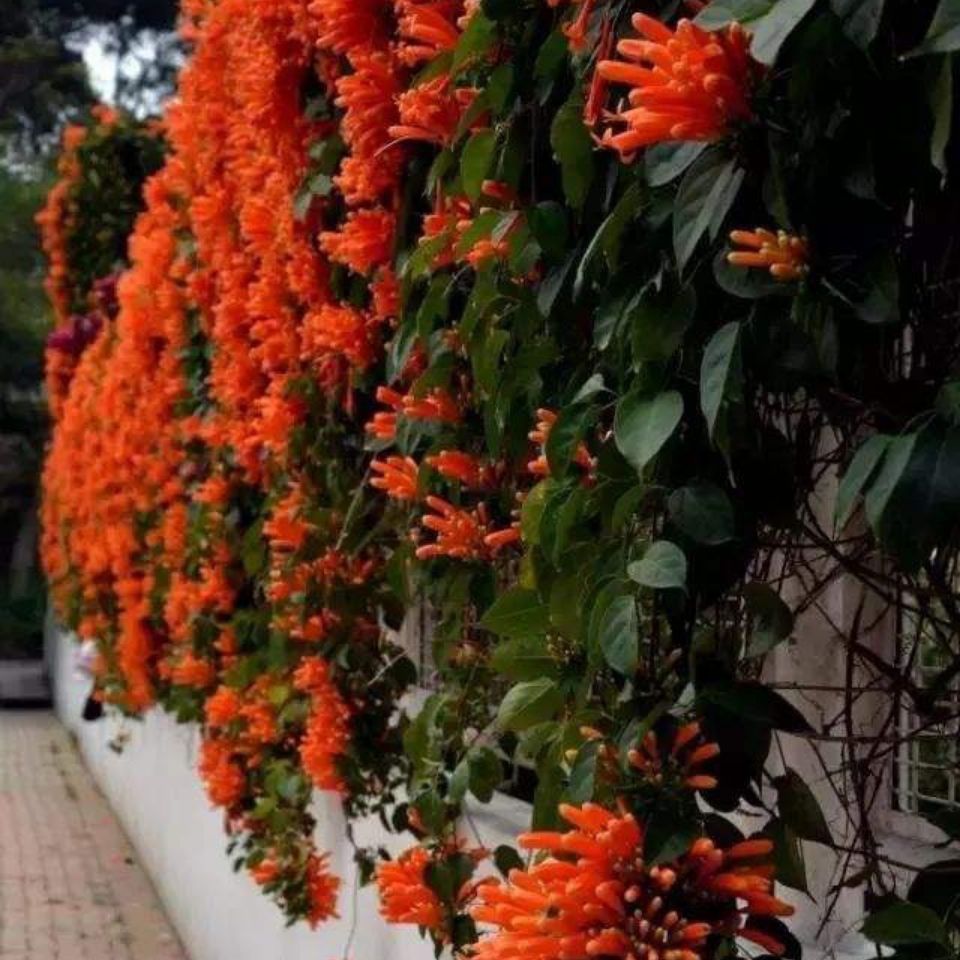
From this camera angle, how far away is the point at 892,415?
2.01 m

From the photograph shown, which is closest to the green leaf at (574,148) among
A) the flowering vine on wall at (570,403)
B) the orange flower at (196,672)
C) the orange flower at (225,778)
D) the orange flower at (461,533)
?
the flowering vine on wall at (570,403)

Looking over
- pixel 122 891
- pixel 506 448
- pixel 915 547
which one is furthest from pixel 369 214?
pixel 122 891

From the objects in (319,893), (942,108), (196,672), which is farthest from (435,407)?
(196,672)

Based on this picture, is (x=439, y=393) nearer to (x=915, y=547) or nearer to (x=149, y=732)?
(x=915, y=547)

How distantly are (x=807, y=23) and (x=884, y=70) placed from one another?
3.7 inches

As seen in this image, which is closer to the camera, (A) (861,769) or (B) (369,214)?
(A) (861,769)

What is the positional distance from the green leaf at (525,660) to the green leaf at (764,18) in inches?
38.1

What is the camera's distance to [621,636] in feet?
6.93

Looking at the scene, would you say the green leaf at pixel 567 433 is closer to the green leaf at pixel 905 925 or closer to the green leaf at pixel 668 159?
the green leaf at pixel 668 159

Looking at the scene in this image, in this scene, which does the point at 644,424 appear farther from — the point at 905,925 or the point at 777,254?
the point at 905,925

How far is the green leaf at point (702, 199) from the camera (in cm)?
193

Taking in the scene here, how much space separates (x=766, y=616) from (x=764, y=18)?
28.6 inches

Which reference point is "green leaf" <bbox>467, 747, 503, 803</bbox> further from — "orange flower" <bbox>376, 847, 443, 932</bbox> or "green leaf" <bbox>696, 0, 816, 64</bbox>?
"green leaf" <bbox>696, 0, 816, 64</bbox>

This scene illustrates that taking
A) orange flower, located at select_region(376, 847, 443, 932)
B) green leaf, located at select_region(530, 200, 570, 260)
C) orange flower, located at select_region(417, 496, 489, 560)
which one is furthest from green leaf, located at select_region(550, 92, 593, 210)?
orange flower, located at select_region(376, 847, 443, 932)
